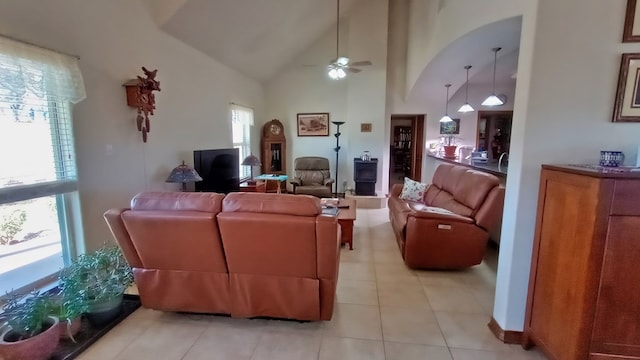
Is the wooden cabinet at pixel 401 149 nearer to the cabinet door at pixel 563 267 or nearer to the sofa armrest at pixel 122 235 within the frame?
the cabinet door at pixel 563 267

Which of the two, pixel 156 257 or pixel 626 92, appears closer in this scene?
pixel 626 92

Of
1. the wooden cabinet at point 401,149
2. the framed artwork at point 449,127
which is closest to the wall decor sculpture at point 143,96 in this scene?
the framed artwork at point 449,127

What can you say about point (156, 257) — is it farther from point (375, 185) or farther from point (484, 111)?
point (484, 111)

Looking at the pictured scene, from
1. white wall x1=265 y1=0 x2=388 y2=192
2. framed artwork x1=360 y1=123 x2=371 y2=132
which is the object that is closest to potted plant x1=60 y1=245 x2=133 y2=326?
white wall x1=265 y1=0 x2=388 y2=192

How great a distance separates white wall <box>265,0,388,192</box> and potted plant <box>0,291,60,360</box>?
5560 millimetres

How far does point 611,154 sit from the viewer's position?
169 centimetres

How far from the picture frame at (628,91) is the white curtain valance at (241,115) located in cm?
517

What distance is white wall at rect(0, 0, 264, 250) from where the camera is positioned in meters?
2.33

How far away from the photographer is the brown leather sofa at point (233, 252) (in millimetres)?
1932

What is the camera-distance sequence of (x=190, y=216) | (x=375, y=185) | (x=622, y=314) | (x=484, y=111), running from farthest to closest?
(x=484, y=111) < (x=375, y=185) < (x=190, y=216) < (x=622, y=314)

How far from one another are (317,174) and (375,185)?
4.24 ft

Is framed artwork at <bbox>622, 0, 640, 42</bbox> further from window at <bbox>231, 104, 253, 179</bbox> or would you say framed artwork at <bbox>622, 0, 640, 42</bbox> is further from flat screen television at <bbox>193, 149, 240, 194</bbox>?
window at <bbox>231, 104, 253, 179</bbox>

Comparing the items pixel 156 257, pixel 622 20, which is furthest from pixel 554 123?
pixel 156 257

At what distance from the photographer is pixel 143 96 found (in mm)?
3107
